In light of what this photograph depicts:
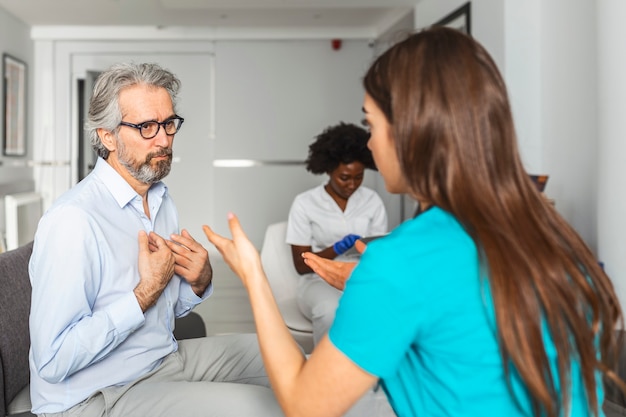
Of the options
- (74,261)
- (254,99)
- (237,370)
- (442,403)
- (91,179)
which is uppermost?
(254,99)

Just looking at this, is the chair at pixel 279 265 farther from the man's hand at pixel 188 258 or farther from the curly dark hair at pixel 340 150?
the man's hand at pixel 188 258

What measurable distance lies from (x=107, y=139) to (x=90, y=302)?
0.46 metres

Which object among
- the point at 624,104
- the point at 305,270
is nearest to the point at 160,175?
the point at 305,270

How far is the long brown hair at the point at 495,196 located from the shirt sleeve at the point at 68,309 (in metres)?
0.85

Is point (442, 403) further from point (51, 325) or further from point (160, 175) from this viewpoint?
point (160, 175)

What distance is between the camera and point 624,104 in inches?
89.5

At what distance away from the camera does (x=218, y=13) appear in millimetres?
6117

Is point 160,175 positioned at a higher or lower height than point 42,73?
lower

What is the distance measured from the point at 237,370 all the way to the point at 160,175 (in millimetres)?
631

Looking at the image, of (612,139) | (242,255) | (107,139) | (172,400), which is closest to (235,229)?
(242,255)

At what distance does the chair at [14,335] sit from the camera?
5.34ft

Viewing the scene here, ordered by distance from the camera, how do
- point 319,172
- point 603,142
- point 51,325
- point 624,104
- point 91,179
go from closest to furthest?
1. point 51,325
2. point 91,179
3. point 624,104
4. point 603,142
5. point 319,172

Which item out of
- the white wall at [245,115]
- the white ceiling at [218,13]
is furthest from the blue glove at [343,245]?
the white wall at [245,115]

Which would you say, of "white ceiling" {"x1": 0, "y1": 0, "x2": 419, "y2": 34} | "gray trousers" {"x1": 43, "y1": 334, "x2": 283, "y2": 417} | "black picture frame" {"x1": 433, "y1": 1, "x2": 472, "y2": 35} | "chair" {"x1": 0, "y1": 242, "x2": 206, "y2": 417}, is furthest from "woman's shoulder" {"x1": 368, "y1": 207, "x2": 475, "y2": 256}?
"white ceiling" {"x1": 0, "y1": 0, "x2": 419, "y2": 34}
